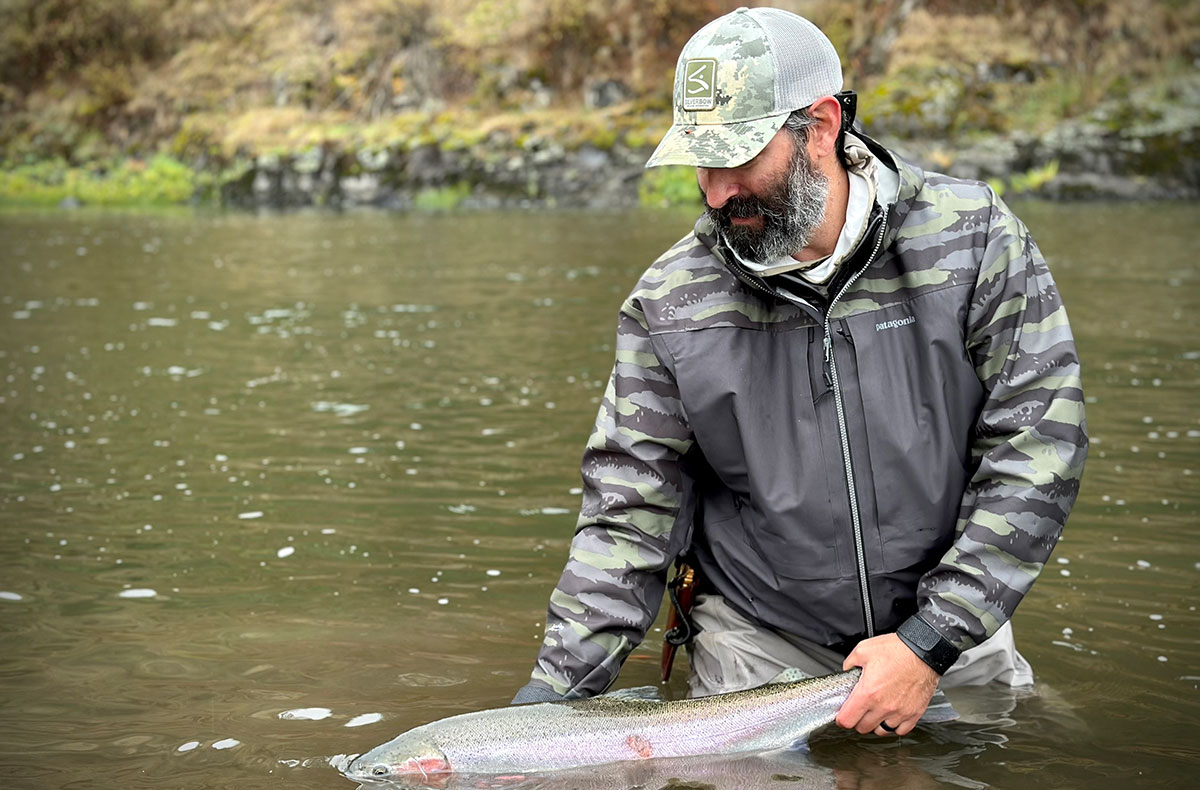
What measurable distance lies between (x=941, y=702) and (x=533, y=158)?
3034 cm

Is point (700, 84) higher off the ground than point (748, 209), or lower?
higher

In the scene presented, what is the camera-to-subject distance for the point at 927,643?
367cm

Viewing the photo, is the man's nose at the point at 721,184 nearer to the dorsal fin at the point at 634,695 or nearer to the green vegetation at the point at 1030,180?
the dorsal fin at the point at 634,695

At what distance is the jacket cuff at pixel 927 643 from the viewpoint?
367 cm

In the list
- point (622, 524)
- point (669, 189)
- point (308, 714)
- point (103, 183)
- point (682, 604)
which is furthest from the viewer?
point (103, 183)

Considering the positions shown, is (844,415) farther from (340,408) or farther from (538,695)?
(340,408)

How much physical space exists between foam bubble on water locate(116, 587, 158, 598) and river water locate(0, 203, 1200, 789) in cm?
1

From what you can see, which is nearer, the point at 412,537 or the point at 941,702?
the point at 941,702

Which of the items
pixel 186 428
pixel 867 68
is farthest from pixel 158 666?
pixel 867 68

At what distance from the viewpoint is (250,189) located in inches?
1468

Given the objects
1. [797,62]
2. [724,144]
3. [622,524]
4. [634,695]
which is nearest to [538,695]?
[634,695]

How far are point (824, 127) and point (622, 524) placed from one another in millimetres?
1285

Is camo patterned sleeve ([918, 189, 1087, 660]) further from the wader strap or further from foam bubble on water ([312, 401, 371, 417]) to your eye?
foam bubble on water ([312, 401, 371, 417])

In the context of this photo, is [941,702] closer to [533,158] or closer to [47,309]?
[47,309]
